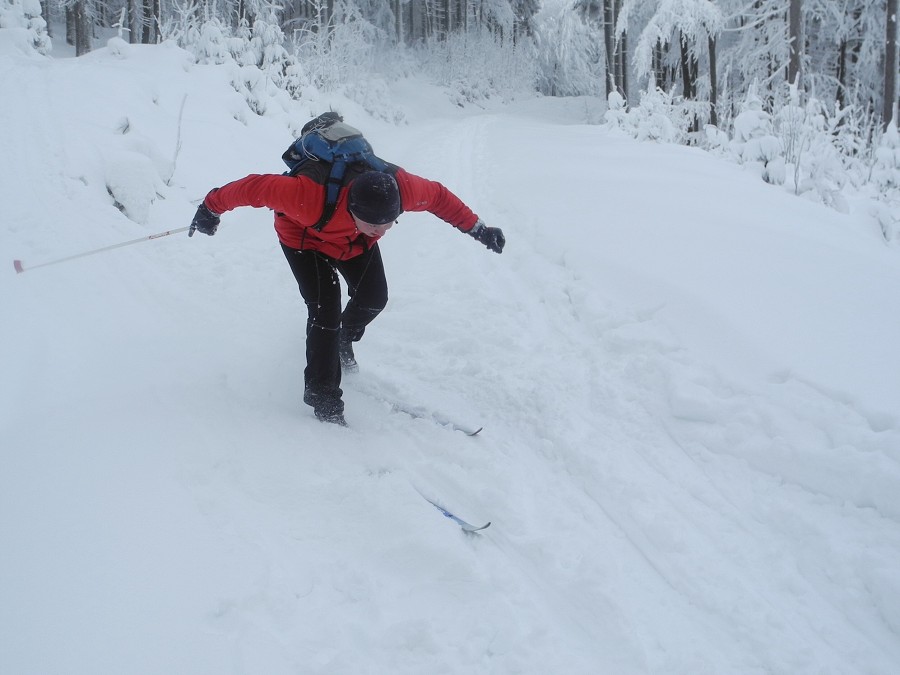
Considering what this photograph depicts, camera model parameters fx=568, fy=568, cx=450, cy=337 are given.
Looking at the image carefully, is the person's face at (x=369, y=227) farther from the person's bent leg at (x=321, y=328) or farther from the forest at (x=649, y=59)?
the forest at (x=649, y=59)

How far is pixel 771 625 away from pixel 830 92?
66.8 feet

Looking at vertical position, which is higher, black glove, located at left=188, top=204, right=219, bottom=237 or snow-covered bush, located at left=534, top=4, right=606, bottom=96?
snow-covered bush, located at left=534, top=4, right=606, bottom=96

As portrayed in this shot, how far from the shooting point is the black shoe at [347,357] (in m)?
3.76

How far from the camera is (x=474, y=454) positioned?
2.96 metres

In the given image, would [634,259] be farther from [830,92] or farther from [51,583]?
[830,92]

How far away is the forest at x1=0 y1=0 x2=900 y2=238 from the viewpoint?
7.67 meters

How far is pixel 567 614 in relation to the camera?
2088 mm

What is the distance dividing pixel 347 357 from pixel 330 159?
1378mm

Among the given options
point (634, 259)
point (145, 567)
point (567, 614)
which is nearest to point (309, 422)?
point (145, 567)

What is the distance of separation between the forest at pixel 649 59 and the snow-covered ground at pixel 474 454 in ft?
8.79

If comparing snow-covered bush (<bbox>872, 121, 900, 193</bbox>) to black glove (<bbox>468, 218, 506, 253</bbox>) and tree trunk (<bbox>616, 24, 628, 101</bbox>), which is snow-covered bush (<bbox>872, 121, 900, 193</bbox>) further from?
tree trunk (<bbox>616, 24, 628, 101</bbox>)

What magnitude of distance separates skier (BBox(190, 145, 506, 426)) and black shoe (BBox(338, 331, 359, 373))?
210mm

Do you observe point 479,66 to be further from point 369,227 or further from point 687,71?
point 369,227

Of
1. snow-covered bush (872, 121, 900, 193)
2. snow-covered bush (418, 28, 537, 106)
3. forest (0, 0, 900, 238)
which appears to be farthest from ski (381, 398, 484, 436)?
snow-covered bush (418, 28, 537, 106)
